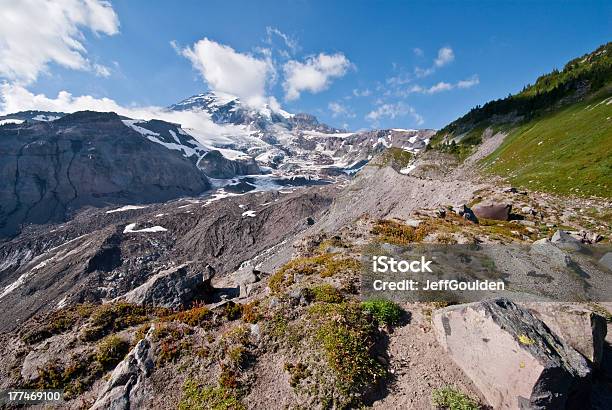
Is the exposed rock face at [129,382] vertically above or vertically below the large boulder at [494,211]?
below

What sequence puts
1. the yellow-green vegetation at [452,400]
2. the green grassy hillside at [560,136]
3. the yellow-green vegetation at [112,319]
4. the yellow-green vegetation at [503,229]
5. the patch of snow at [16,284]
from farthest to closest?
1. the patch of snow at [16,284]
2. the green grassy hillside at [560,136]
3. the yellow-green vegetation at [503,229]
4. the yellow-green vegetation at [112,319]
5. the yellow-green vegetation at [452,400]

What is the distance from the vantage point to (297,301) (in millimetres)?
12977

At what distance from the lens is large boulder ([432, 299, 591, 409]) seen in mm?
7371

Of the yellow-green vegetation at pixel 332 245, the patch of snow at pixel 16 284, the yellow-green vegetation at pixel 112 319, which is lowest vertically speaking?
the patch of snow at pixel 16 284

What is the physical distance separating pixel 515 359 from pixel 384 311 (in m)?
4.69

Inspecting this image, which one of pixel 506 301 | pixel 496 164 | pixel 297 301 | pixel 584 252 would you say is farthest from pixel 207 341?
pixel 496 164

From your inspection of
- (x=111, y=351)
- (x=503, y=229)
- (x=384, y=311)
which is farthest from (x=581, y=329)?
(x=111, y=351)

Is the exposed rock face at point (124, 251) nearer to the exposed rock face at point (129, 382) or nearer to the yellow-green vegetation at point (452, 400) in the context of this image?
the exposed rock face at point (129, 382)

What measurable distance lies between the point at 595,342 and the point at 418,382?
5.49m

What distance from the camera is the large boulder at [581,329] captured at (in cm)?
905

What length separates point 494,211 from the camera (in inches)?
1083

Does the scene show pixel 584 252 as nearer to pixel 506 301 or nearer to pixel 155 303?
pixel 506 301

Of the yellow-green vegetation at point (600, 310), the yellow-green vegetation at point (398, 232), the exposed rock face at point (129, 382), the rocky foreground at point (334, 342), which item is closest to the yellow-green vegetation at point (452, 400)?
the rocky foreground at point (334, 342)

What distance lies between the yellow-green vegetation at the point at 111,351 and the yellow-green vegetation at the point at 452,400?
11.9m
